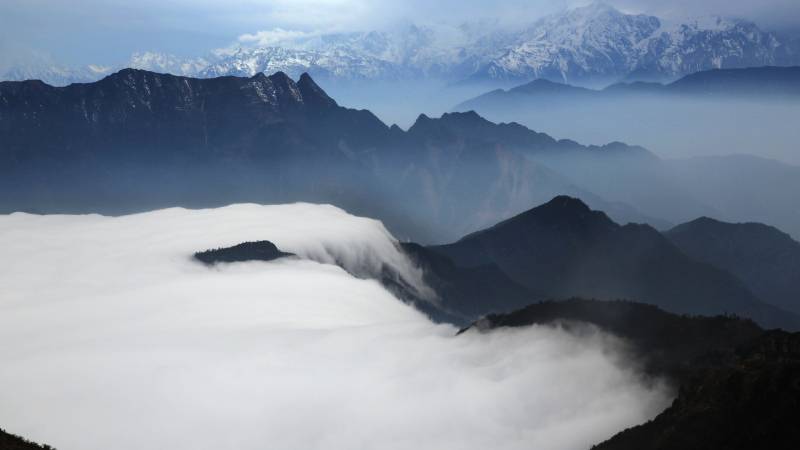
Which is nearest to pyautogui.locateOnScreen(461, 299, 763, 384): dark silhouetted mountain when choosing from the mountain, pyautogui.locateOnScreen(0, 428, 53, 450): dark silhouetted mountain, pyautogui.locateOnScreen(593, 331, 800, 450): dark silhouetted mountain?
the mountain

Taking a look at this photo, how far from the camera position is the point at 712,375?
11556 cm

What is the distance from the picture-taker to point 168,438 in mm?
144125

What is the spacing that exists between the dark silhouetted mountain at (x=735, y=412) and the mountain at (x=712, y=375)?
0.12 meters

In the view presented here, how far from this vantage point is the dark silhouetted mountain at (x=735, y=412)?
96938 millimetres

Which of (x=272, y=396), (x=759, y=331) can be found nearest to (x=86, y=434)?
(x=272, y=396)

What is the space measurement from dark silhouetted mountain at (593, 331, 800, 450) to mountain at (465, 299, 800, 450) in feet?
0.39

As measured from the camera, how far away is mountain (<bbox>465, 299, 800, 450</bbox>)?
98.9 metres

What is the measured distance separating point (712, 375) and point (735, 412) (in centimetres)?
1292

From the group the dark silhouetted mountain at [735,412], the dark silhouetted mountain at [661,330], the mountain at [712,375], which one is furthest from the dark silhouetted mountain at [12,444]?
the dark silhouetted mountain at [661,330]

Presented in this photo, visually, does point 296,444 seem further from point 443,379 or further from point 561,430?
point 561,430

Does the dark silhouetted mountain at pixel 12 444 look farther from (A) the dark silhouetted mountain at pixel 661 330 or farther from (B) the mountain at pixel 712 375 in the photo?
(A) the dark silhouetted mountain at pixel 661 330

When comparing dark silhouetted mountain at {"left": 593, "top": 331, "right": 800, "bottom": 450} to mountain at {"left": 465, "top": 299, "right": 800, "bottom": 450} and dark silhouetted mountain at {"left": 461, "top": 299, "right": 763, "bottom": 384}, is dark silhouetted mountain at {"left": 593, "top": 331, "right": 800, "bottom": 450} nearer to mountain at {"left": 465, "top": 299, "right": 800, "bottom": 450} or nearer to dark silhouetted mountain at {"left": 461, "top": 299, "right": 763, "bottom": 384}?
mountain at {"left": 465, "top": 299, "right": 800, "bottom": 450}

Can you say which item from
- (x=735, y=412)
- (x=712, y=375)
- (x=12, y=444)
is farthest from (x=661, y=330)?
(x=12, y=444)

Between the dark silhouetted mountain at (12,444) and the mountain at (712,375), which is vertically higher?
the mountain at (712,375)
